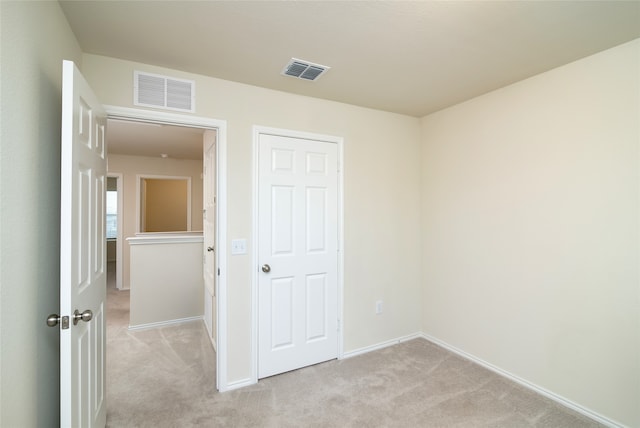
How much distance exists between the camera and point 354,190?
304cm

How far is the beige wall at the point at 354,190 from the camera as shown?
2.41m

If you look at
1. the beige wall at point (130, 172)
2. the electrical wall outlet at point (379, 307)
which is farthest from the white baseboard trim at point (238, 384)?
the beige wall at point (130, 172)

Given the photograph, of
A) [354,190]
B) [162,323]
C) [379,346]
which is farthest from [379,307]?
[162,323]

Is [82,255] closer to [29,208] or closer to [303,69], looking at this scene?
[29,208]

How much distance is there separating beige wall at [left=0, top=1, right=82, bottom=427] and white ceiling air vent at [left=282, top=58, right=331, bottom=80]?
1.29 metres

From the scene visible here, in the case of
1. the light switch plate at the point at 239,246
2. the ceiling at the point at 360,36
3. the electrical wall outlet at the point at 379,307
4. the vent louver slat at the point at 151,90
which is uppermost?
the ceiling at the point at 360,36

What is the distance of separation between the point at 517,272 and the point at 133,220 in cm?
601

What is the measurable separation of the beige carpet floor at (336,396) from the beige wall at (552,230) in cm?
31

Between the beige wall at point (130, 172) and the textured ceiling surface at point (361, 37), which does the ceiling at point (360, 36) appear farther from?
the beige wall at point (130, 172)

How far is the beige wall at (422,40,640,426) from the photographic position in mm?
1963

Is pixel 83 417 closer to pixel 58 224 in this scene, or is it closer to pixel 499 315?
pixel 58 224

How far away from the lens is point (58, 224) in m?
1.58

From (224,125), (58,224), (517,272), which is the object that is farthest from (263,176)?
(517,272)

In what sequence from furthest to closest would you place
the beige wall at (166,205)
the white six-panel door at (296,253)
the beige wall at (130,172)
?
the beige wall at (166,205), the beige wall at (130,172), the white six-panel door at (296,253)
